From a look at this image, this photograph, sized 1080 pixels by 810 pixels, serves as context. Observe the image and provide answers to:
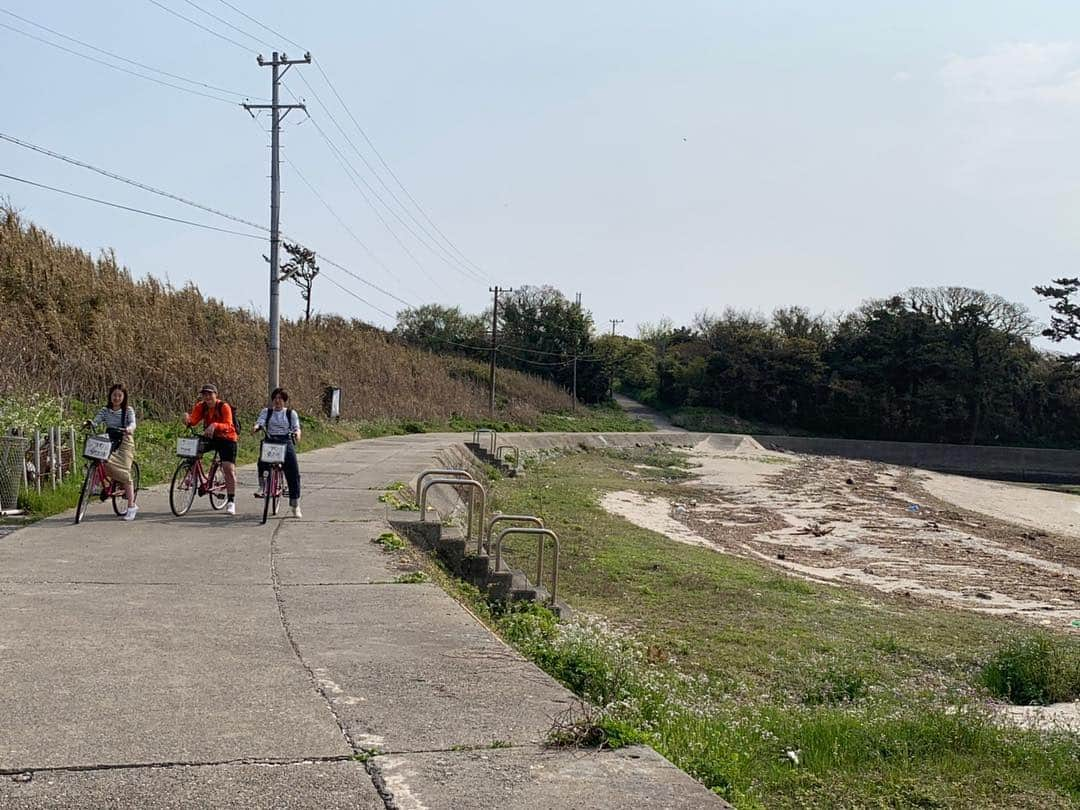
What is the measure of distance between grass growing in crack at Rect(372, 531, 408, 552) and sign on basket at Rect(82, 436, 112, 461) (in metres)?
3.12

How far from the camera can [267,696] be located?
18.0ft

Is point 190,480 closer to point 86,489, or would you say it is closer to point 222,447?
point 222,447

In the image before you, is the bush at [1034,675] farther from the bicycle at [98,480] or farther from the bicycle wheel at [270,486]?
the bicycle at [98,480]

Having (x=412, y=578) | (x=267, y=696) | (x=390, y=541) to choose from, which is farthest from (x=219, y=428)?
(x=267, y=696)

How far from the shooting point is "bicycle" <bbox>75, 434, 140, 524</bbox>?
11531 millimetres

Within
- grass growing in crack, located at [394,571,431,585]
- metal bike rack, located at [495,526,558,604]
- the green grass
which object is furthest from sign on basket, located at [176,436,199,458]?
the green grass

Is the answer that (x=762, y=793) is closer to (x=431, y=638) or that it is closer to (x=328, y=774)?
(x=328, y=774)

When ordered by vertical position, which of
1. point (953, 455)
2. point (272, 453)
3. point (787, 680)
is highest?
point (272, 453)

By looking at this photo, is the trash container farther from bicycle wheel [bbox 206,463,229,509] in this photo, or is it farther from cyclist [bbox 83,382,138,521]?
bicycle wheel [bbox 206,463,229,509]

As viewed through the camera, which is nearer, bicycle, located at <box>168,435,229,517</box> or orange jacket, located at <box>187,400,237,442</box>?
bicycle, located at <box>168,435,229,517</box>

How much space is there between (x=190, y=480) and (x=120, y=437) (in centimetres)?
119

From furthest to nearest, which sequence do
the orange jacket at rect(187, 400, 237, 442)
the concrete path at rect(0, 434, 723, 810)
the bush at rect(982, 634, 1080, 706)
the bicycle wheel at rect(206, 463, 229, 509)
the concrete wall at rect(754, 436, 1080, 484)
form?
1. the concrete wall at rect(754, 436, 1080, 484)
2. the bicycle wheel at rect(206, 463, 229, 509)
3. the orange jacket at rect(187, 400, 237, 442)
4. the bush at rect(982, 634, 1080, 706)
5. the concrete path at rect(0, 434, 723, 810)

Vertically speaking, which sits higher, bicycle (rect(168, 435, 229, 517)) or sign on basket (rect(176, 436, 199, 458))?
sign on basket (rect(176, 436, 199, 458))

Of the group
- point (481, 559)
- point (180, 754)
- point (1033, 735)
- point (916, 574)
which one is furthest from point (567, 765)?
point (916, 574)
